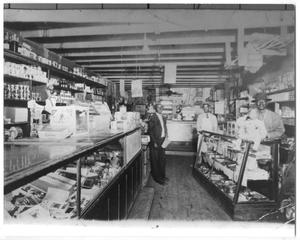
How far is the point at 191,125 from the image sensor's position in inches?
363

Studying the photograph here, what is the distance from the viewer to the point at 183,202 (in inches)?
151

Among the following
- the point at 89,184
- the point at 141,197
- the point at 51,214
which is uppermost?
the point at 89,184

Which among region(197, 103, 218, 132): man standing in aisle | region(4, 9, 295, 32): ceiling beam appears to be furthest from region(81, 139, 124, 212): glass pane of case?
region(197, 103, 218, 132): man standing in aisle

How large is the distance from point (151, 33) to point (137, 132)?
167 centimetres

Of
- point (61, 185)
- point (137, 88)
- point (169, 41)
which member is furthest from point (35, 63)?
point (61, 185)

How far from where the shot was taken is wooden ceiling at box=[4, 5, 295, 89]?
265cm

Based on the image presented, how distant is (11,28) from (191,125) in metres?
6.85

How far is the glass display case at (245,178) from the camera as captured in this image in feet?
10.4

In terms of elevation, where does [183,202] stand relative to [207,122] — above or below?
below


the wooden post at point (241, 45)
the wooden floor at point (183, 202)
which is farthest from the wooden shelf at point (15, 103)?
the wooden post at point (241, 45)

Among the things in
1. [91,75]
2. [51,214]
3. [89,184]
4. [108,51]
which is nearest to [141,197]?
[89,184]

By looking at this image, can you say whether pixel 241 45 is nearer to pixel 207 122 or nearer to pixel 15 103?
pixel 207 122

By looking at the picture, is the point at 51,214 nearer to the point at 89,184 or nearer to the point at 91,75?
the point at 89,184

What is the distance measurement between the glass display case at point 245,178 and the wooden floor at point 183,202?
17 centimetres
